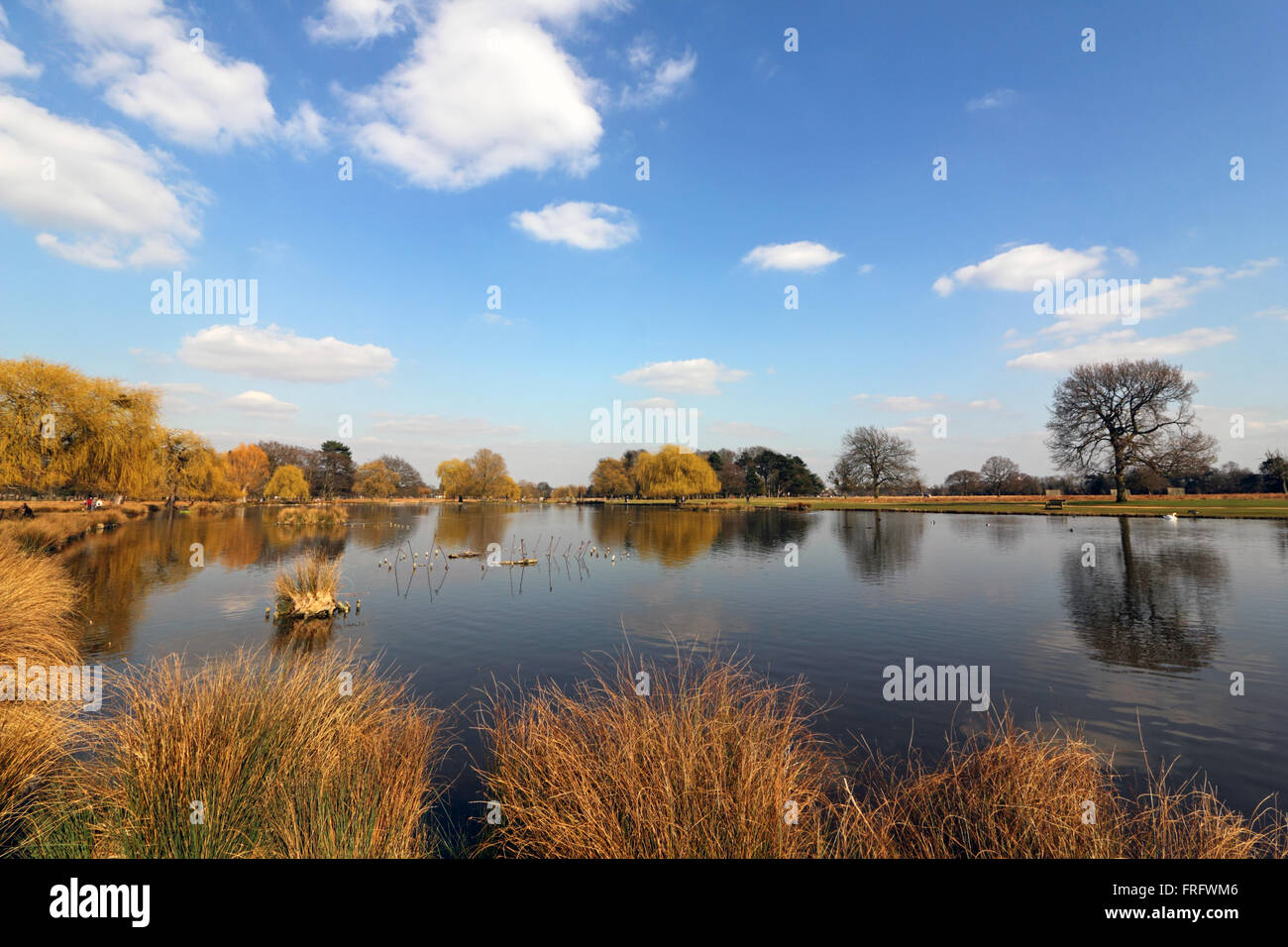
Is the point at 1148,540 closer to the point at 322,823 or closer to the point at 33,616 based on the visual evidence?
the point at 322,823

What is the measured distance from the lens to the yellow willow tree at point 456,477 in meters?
142

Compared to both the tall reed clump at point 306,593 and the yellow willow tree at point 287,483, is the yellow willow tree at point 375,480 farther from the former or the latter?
the tall reed clump at point 306,593

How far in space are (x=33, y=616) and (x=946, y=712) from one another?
725 inches

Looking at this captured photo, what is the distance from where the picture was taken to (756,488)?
145000mm

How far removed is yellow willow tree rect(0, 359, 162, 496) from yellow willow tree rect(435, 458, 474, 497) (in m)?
101

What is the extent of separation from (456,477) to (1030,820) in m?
149

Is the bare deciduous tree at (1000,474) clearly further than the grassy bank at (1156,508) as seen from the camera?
Yes

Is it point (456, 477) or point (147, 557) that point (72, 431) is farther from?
point (456, 477)

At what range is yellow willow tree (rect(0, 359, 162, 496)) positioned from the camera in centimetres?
3406

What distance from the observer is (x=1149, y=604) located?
18953 millimetres

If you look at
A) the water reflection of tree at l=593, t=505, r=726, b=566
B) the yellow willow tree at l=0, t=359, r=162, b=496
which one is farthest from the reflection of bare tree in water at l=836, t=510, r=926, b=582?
the yellow willow tree at l=0, t=359, r=162, b=496

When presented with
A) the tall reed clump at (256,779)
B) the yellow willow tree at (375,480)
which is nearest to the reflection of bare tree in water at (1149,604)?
the tall reed clump at (256,779)

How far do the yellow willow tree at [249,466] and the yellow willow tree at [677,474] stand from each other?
79.4m

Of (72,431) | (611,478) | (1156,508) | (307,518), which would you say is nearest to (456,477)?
(611,478)
